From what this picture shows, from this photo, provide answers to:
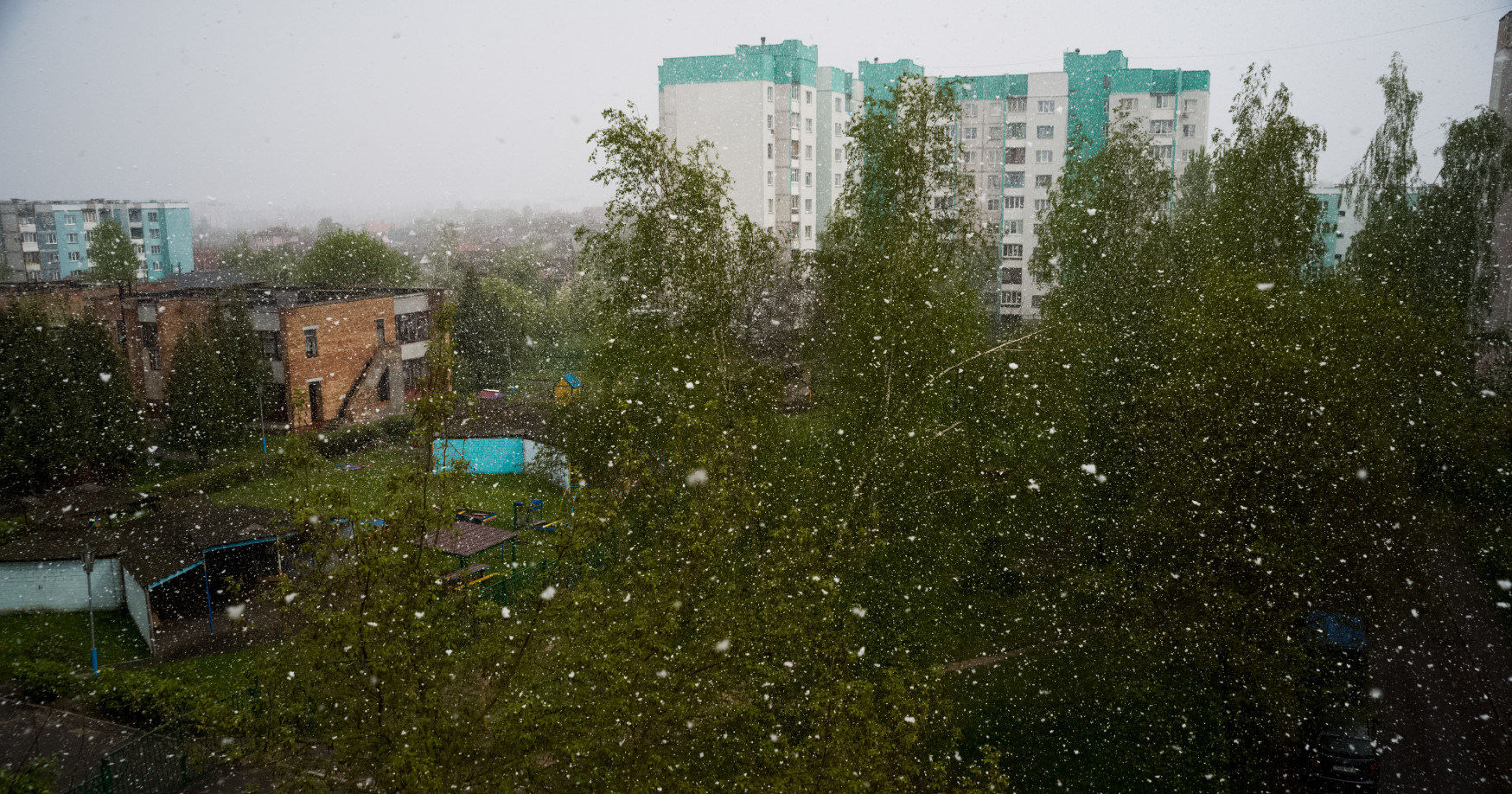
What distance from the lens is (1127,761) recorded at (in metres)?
8.43

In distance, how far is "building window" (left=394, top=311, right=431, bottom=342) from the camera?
2469 centimetres

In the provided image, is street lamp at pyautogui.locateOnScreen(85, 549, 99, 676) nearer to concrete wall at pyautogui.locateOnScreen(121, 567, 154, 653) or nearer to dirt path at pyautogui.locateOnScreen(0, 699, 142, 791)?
concrete wall at pyautogui.locateOnScreen(121, 567, 154, 653)

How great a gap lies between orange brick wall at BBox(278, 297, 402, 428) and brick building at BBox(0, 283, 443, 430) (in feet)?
0.08

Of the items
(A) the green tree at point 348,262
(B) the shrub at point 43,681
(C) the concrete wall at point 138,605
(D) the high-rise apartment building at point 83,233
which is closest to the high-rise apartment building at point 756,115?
(A) the green tree at point 348,262

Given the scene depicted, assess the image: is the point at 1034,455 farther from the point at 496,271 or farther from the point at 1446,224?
the point at 496,271

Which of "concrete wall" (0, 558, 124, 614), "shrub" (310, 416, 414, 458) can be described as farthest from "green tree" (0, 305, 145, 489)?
"shrub" (310, 416, 414, 458)

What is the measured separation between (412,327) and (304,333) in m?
3.97

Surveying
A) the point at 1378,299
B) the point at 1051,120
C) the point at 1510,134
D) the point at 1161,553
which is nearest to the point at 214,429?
the point at 1161,553

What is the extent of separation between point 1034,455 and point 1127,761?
13.2ft

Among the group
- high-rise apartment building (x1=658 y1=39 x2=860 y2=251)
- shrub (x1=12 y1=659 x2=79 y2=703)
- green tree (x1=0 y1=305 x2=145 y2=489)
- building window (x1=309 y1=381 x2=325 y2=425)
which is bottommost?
shrub (x1=12 y1=659 x2=79 y2=703)

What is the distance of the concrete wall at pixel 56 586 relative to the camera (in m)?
11.2

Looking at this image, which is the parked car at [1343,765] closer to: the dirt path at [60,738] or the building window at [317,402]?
the dirt path at [60,738]

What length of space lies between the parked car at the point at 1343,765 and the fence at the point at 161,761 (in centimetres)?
978

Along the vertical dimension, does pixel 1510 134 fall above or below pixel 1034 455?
above
